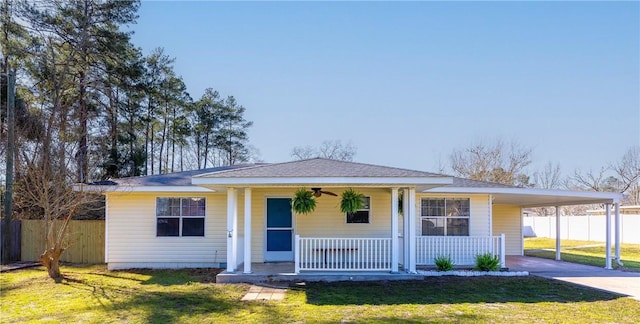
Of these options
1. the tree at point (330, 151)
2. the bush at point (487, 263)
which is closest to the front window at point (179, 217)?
the bush at point (487, 263)

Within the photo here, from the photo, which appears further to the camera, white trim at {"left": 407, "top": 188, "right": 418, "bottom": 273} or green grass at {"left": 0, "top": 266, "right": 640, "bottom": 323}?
white trim at {"left": 407, "top": 188, "right": 418, "bottom": 273}

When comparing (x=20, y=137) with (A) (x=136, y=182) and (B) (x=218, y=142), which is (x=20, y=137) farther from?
(B) (x=218, y=142)

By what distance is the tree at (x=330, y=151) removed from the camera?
34.5m

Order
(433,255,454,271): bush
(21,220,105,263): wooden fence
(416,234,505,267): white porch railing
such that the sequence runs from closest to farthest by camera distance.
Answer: (433,255,454,271): bush → (416,234,505,267): white porch railing → (21,220,105,263): wooden fence

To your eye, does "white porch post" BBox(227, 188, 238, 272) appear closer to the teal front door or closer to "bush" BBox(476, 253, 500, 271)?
the teal front door

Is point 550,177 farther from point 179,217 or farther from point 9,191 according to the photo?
point 9,191

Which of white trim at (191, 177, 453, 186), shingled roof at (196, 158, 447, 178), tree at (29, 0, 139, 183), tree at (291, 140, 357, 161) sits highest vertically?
tree at (29, 0, 139, 183)

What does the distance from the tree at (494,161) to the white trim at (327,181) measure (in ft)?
72.4

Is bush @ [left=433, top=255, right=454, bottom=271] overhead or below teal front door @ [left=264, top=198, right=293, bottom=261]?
below

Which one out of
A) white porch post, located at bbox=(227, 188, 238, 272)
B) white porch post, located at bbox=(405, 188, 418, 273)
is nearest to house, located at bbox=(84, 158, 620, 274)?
white porch post, located at bbox=(227, 188, 238, 272)

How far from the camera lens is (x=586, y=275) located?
406 inches

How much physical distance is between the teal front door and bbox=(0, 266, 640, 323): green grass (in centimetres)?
249

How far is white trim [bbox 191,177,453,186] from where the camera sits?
27.9 ft

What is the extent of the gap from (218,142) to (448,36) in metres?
16.2
